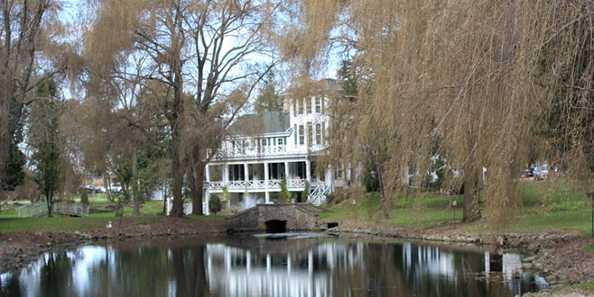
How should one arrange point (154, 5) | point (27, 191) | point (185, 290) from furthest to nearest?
point (27, 191) → point (154, 5) → point (185, 290)

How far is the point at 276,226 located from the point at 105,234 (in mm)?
8934

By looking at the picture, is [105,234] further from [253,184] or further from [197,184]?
[253,184]

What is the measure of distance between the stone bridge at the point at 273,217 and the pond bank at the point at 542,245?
3.53m

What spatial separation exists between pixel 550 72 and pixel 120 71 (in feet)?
79.6

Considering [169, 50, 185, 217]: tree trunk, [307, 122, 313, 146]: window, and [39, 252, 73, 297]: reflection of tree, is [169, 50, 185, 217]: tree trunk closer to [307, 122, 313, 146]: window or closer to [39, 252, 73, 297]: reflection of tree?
[307, 122, 313, 146]: window

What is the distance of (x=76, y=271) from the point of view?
2022cm

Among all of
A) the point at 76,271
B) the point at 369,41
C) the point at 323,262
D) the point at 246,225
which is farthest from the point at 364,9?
the point at 246,225

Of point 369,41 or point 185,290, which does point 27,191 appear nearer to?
point 185,290

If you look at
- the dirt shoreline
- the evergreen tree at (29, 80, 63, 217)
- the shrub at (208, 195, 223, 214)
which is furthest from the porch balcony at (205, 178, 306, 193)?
the evergreen tree at (29, 80, 63, 217)

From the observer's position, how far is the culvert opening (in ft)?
120

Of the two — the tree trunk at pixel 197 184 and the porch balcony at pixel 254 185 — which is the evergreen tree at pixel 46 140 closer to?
the tree trunk at pixel 197 184

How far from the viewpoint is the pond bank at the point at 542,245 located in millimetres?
13591

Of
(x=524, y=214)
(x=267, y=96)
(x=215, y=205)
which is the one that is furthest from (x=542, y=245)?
(x=215, y=205)

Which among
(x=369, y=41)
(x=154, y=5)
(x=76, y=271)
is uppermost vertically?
(x=154, y=5)
